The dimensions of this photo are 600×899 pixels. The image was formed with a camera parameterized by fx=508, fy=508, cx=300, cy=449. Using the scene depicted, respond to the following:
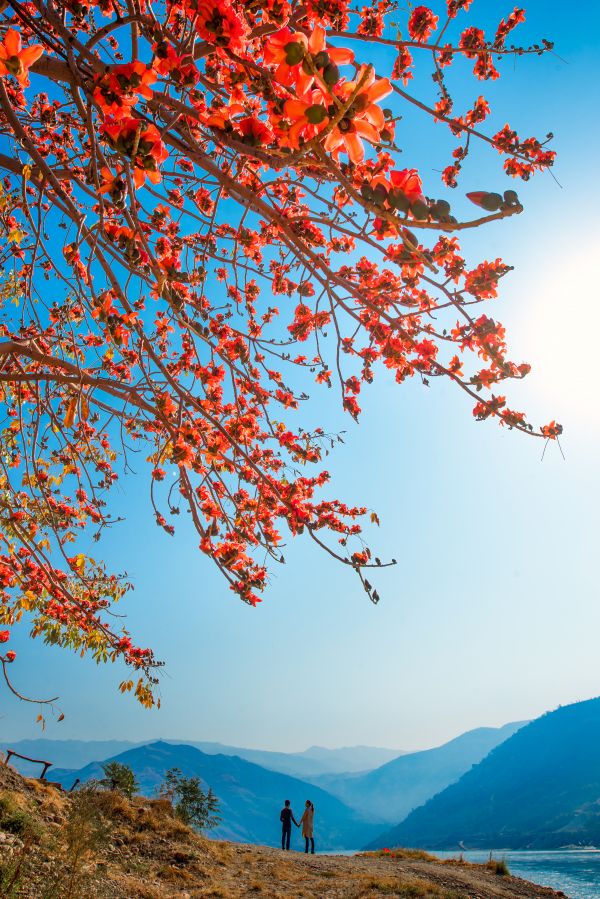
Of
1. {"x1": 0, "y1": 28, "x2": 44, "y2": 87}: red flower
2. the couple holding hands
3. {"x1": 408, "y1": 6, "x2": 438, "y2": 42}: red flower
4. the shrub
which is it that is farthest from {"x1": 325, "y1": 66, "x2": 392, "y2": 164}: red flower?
the shrub

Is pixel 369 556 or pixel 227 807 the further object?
pixel 227 807

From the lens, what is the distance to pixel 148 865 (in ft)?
18.9

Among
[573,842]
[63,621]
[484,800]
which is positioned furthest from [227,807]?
[63,621]

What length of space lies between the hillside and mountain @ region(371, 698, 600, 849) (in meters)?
58.1

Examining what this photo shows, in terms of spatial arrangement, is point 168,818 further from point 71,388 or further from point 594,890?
point 594,890

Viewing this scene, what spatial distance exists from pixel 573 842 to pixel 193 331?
6798 centimetres

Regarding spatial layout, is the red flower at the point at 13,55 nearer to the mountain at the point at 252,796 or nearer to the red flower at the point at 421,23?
the red flower at the point at 421,23

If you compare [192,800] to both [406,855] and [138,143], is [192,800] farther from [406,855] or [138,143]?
[138,143]

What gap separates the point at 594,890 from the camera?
12.5 m

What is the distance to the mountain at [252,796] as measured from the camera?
150 meters

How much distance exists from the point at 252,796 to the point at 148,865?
20703 centimetres

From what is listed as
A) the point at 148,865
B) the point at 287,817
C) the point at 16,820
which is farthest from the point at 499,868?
the point at 16,820

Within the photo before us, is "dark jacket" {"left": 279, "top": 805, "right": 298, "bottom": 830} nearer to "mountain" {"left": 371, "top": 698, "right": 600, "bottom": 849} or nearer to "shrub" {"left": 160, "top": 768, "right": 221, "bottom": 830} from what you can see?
"shrub" {"left": 160, "top": 768, "right": 221, "bottom": 830}

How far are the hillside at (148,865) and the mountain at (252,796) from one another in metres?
161
